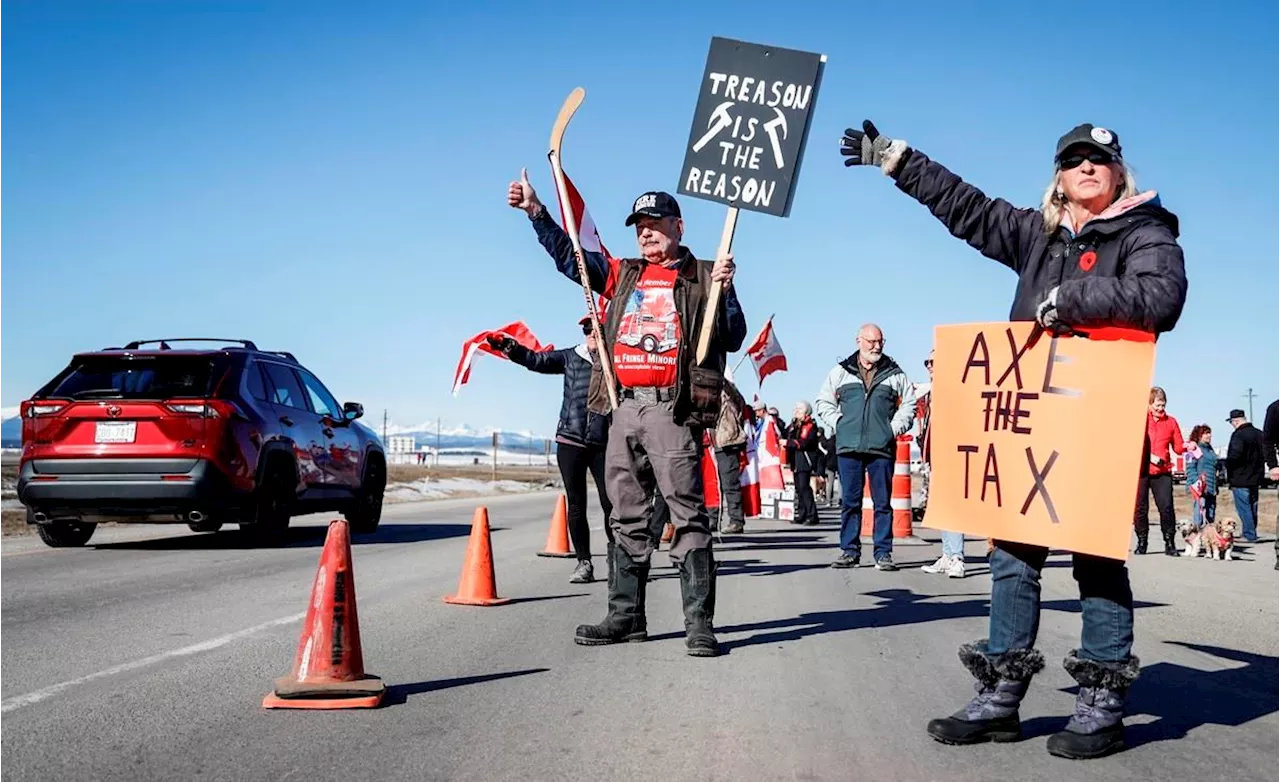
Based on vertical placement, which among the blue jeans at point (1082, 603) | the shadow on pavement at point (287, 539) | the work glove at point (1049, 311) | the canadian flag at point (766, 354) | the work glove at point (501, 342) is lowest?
the shadow on pavement at point (287, 539)

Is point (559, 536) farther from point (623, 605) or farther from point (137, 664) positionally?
point (137, 664)

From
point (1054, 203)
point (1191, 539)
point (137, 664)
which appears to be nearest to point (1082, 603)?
point (1054, 203)

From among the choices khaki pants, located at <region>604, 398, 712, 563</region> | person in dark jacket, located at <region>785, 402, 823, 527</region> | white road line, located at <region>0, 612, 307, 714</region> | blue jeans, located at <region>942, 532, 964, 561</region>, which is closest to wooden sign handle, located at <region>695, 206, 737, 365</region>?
khaki pants, located at <region>604, 398, 712, 563</region>

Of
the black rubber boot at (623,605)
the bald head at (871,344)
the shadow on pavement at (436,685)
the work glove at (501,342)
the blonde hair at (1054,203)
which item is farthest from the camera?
the bald head at (871,344)

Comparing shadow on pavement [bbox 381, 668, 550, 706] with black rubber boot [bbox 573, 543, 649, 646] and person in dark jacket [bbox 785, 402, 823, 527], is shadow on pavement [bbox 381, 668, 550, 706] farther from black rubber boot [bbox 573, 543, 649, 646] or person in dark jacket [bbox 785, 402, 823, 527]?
person in dark jacket [bbox 785, 402, 823, 527]

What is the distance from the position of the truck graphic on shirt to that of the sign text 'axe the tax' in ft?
1.96

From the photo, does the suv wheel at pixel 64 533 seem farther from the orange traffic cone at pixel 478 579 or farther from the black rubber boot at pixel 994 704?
the black rubber boot at pixel 994 704

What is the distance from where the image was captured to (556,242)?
6457mm

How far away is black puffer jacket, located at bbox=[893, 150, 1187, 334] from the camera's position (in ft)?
12.7

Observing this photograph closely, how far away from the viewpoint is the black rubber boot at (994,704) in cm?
407

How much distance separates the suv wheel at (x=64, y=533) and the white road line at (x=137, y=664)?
6163mm

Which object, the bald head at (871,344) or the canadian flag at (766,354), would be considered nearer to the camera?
the bald head at (871,344)

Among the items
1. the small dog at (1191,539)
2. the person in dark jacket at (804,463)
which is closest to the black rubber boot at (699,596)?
the small dog at (1191,539)

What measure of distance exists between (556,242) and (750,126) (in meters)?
1.21
